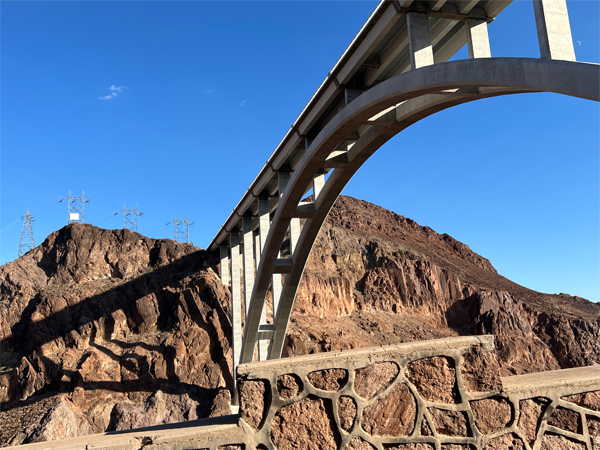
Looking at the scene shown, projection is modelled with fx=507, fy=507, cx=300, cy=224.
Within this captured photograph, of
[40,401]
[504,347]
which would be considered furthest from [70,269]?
[504,347]

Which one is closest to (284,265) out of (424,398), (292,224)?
(292,224)

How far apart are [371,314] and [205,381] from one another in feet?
49.9

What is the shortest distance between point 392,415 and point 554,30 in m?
3.82

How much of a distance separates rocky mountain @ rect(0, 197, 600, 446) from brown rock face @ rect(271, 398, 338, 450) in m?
16.5

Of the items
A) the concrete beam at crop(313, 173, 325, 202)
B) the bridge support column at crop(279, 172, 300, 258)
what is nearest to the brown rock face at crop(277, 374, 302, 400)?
the concrete beam at crop(313, 173, 325, 202)

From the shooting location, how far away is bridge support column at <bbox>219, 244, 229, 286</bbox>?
27125 millimetres

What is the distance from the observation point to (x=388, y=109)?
397 inches

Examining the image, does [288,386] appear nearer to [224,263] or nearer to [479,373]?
[479,373]

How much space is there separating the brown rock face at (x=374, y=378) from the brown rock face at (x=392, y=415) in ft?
0.22

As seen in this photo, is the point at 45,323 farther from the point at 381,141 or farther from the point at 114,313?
the point at 381,141

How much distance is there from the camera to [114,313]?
2519 cm

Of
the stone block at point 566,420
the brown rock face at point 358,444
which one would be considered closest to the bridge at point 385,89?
the stone block at point 566,420

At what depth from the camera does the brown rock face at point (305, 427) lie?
310 centimetres

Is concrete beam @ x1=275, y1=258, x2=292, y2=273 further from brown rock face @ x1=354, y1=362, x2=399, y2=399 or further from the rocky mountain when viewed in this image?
brown rock face @ x1=354, y1=362, x2=399, y2=399
